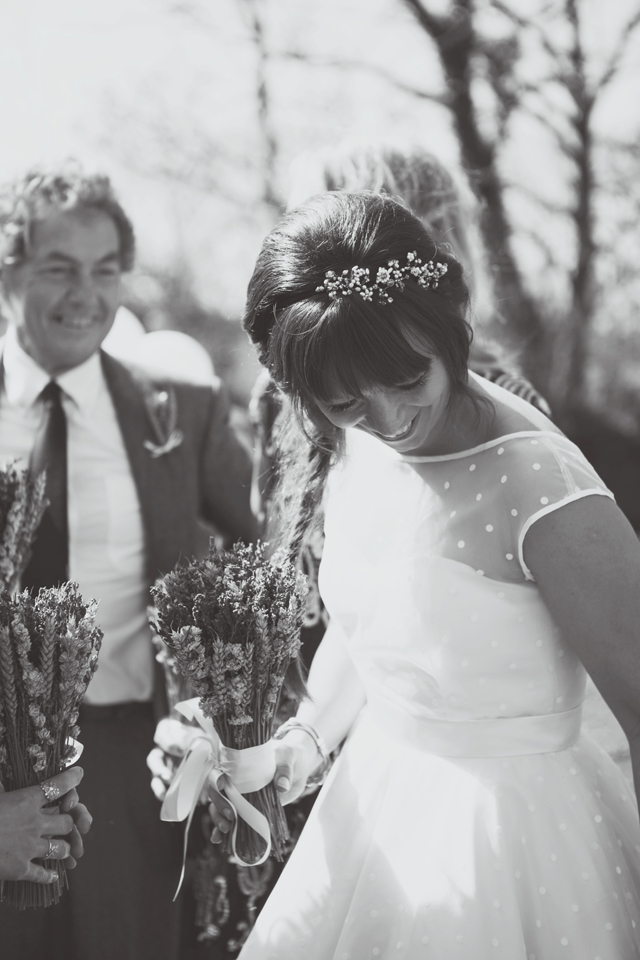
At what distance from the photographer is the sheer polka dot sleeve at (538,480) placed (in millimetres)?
1835

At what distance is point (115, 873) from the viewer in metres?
2.92

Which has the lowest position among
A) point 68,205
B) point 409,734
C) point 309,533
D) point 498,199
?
point 409,734

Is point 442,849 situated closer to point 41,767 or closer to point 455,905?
point 455,905

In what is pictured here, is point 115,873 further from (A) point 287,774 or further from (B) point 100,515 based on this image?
(B) point 100,515

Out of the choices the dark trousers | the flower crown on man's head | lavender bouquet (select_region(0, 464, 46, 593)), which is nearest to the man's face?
lavender bouquet (select_region(0, 464, 46, 593))

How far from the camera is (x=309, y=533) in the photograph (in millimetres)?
2508

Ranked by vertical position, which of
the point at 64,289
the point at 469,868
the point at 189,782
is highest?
the point at 64,289

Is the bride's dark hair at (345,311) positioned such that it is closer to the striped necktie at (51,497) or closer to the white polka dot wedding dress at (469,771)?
the white polka dot wedding dress at (469,771)

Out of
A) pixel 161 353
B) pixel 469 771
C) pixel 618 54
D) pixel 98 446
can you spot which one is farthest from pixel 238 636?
pixel 618 54

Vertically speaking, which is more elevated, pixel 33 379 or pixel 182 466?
pixel 33 379

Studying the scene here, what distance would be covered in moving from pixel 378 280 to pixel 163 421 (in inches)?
69.5

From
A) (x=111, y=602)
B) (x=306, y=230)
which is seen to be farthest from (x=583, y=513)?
(x=111, y=602)

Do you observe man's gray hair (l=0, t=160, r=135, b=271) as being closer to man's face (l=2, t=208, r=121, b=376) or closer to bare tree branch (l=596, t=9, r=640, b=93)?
man's face (l=2, t=208, r=121, b=376)

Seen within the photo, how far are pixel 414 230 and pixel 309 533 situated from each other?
2.88ft
